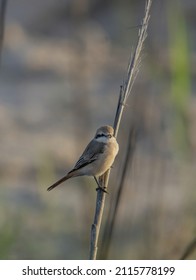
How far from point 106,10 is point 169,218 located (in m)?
4.05

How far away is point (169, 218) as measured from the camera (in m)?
5.78

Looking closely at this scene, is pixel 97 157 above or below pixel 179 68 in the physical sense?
below

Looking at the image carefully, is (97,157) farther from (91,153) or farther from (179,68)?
(179,68)

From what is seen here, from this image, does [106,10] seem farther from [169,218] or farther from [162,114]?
[162,114]

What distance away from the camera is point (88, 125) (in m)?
4.31

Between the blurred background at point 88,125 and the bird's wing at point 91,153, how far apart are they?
0.10 m

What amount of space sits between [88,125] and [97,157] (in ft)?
3.53

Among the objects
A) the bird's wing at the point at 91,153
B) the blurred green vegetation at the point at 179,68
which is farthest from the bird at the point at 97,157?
the blurred green vegetation at the point at 179,68

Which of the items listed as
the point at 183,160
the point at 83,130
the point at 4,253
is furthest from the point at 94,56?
the point at 4,253

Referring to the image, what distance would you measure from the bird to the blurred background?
0.21ft

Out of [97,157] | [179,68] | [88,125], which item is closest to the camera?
[179,68]

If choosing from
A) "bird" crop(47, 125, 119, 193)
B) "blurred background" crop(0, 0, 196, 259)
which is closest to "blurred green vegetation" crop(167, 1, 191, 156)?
"blurred background" crop(0, 0, 196, 259)

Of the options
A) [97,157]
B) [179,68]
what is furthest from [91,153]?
[179,68]

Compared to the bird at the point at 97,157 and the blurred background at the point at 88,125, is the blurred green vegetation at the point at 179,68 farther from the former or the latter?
the bird at the point at 97,157
